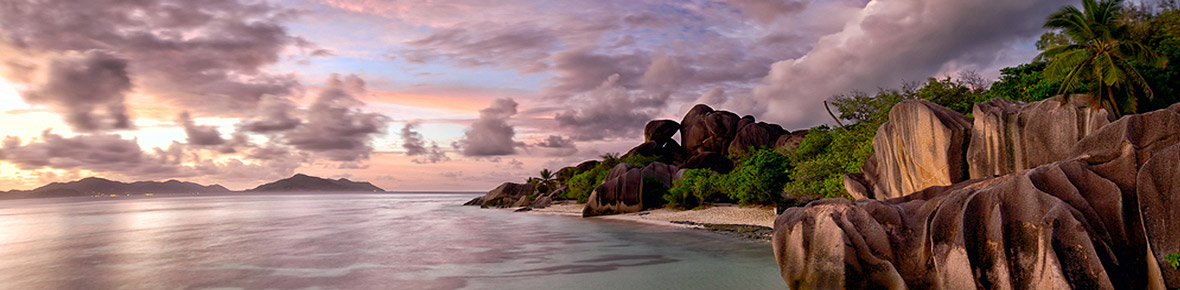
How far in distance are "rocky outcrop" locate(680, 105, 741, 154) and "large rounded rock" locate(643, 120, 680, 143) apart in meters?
1.99

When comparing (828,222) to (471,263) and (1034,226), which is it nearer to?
(1034,226)

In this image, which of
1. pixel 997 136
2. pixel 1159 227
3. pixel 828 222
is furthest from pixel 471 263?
pixel 1159 227

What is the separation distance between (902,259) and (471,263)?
17479mm

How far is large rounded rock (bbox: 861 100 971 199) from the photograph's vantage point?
59.2 ft

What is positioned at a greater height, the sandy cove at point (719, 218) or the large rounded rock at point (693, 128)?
the large rounded rock at point (693, 128)

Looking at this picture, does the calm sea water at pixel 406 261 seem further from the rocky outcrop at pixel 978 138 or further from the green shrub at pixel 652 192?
the green shrub at pixel 652 192

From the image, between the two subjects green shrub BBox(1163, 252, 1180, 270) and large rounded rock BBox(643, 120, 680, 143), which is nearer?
green shrub BBox(1163, 252, 1180, 270)

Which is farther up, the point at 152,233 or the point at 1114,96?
the point at 1114,96

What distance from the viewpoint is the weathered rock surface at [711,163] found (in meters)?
78.1

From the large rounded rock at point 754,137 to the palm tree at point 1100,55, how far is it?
2391 inches

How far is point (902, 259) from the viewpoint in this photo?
36.3 ft

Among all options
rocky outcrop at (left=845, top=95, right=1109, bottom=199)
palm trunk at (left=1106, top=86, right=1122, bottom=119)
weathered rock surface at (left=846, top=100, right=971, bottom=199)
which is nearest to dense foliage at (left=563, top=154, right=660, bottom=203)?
weathered rock surface at (left=846, top=100, right=971, bottom=199)

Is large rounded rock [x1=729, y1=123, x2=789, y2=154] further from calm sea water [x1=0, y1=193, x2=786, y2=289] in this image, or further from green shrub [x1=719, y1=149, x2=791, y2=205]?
calm sea water [x1=0, y1=193, x2=786, y2=289]

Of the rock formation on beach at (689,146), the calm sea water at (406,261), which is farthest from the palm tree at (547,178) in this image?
the calm sea water at (406,261)
